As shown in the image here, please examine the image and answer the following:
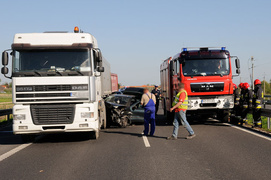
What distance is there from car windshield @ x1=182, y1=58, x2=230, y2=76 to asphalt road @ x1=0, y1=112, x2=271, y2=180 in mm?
3795

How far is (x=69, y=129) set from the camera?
32.3 feet

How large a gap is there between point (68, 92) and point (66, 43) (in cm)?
144

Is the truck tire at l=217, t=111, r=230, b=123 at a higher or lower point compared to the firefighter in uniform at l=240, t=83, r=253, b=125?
lower

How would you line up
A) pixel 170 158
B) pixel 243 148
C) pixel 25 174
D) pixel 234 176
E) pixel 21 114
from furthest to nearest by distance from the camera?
1. pixel 21 114
2. pixel 243 148
3. pixel 170 158
4. pixel 25 174
5. pixel 234 176

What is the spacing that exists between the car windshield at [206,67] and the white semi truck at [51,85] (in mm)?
5578

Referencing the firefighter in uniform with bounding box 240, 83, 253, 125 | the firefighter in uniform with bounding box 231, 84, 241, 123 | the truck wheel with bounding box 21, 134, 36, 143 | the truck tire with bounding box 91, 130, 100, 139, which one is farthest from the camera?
the firefighter in uniform with bounding box 231, 84, 241, 123

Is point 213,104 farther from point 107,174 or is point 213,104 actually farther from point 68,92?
point 107,174

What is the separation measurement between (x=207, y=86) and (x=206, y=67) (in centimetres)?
81

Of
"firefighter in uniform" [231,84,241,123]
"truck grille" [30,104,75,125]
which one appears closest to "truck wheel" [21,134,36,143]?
"truck grille" [30,104,75,125]

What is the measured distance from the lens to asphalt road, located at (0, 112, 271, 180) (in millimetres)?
6309

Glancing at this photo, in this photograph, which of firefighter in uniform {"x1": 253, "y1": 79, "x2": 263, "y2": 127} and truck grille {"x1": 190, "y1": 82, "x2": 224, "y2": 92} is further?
truck grille {"x1": 190, "y1": 82, "x2": 224, "y2": 92}

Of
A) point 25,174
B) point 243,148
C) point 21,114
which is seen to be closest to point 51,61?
point 21,114

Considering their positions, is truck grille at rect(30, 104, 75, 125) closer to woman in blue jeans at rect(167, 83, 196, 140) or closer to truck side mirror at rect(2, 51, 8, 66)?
truck side mirror at rect(2, 51, 8, 66)

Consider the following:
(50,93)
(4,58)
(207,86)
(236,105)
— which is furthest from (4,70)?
(236,105)
